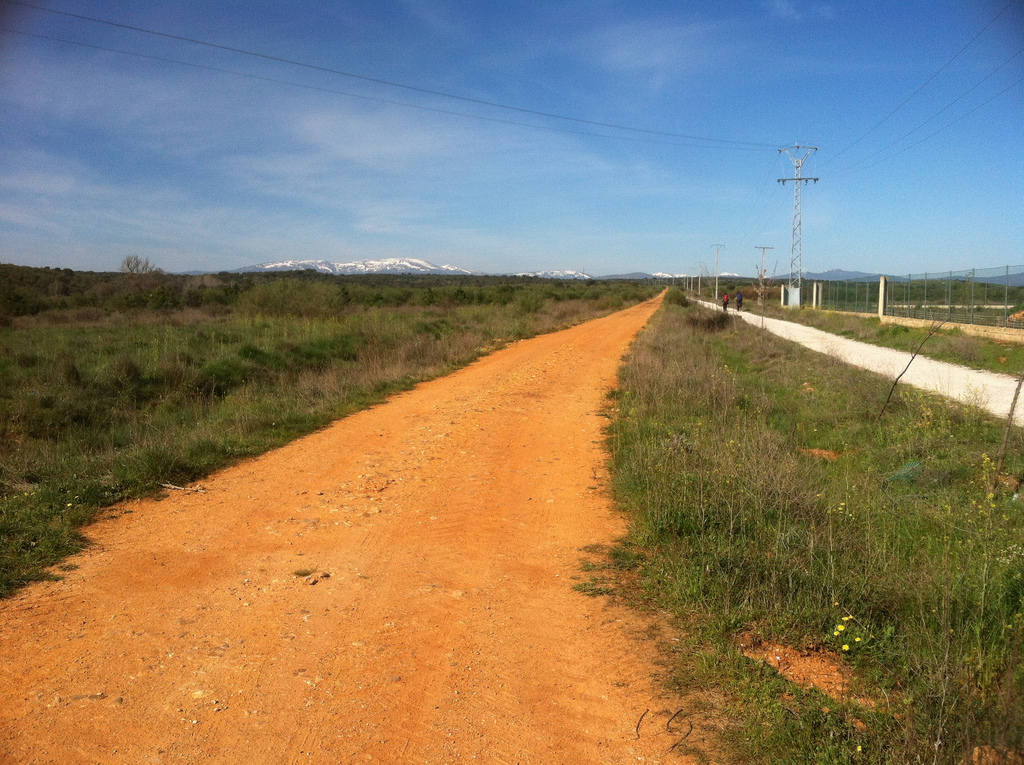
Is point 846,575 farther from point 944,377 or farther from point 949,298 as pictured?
point 949,298

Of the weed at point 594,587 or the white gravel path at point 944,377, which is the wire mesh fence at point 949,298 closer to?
the white gravel path at point 944,377

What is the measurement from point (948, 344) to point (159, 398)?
68.5ft

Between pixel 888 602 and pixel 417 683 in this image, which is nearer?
pixel 417 683

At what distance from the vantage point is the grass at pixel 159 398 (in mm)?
5824

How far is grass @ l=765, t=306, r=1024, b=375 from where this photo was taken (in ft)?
53.3

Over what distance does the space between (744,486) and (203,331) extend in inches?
725

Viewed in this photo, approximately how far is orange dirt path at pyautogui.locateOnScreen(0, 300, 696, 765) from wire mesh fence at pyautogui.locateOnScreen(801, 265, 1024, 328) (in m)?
10.2

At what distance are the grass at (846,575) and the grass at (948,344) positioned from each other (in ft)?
18.5

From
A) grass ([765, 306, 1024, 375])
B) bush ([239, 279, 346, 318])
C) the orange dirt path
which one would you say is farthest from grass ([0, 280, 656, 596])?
grass ([765, 306, 1024, 375])

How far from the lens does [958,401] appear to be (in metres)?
10.2

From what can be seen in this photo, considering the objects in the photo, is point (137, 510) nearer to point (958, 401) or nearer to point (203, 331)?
point (958, 401)

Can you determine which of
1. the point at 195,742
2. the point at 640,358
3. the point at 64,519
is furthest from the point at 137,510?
the point at 640,358

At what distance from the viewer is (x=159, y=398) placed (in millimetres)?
12852

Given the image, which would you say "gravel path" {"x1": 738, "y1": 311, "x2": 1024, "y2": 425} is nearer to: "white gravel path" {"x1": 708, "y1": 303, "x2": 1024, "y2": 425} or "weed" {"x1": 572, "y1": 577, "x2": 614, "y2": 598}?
"white gravel path" {"x1": 708, "y1": 303, "x2": 1024, "y2": 425}
